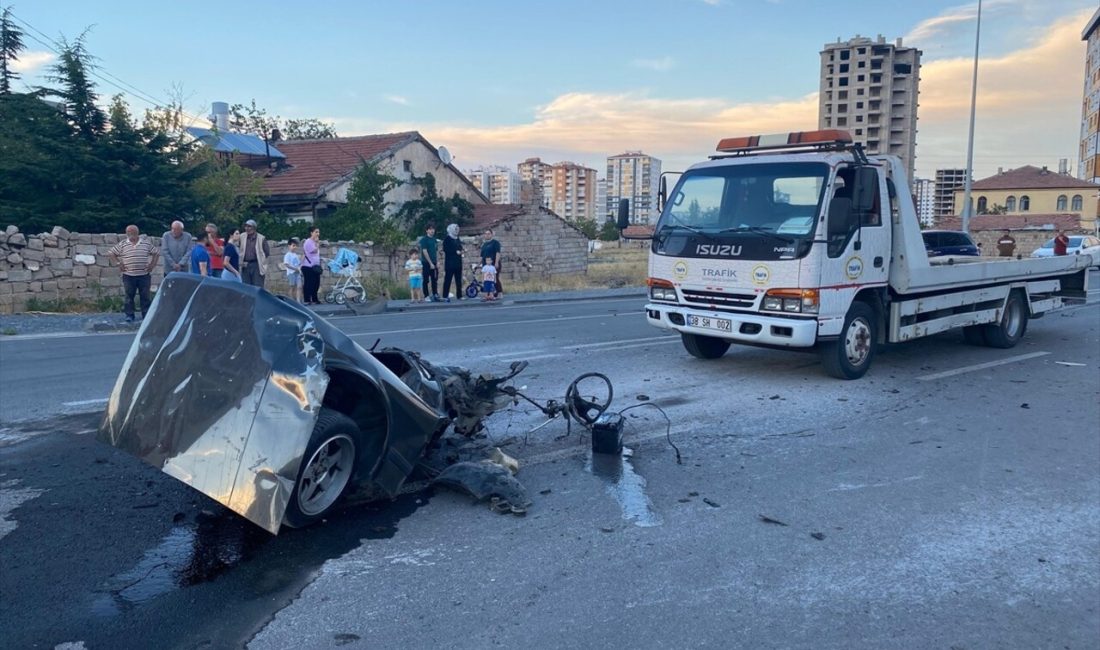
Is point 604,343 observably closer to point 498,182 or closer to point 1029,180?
point 1029,180

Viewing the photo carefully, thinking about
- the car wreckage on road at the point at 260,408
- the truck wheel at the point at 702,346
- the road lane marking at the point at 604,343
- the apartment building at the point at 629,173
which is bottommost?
the road lane marking at the point at 604,343

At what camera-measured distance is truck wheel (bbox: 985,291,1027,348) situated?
11.1m

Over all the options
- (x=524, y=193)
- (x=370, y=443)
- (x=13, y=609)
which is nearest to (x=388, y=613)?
(x=370, y=443)

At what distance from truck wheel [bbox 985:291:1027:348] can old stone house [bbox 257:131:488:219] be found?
22993mm

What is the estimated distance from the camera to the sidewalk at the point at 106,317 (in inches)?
559

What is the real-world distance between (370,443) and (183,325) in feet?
4.07

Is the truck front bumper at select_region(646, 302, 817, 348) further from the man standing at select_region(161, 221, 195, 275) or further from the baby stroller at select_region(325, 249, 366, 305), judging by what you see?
the baby stroller at select_region(325, 249, 366, 305)

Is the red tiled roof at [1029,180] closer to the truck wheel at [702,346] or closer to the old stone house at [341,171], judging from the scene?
the old stone house at [341,171]

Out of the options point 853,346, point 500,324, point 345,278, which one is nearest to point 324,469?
point 853,346

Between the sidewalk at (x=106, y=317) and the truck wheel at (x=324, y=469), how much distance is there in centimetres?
892

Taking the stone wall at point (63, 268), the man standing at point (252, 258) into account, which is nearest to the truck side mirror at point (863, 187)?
the man standing at point (252, 258)

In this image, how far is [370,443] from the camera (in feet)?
15.7

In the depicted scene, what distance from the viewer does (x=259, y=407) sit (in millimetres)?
4113

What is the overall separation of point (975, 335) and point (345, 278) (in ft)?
52.6
